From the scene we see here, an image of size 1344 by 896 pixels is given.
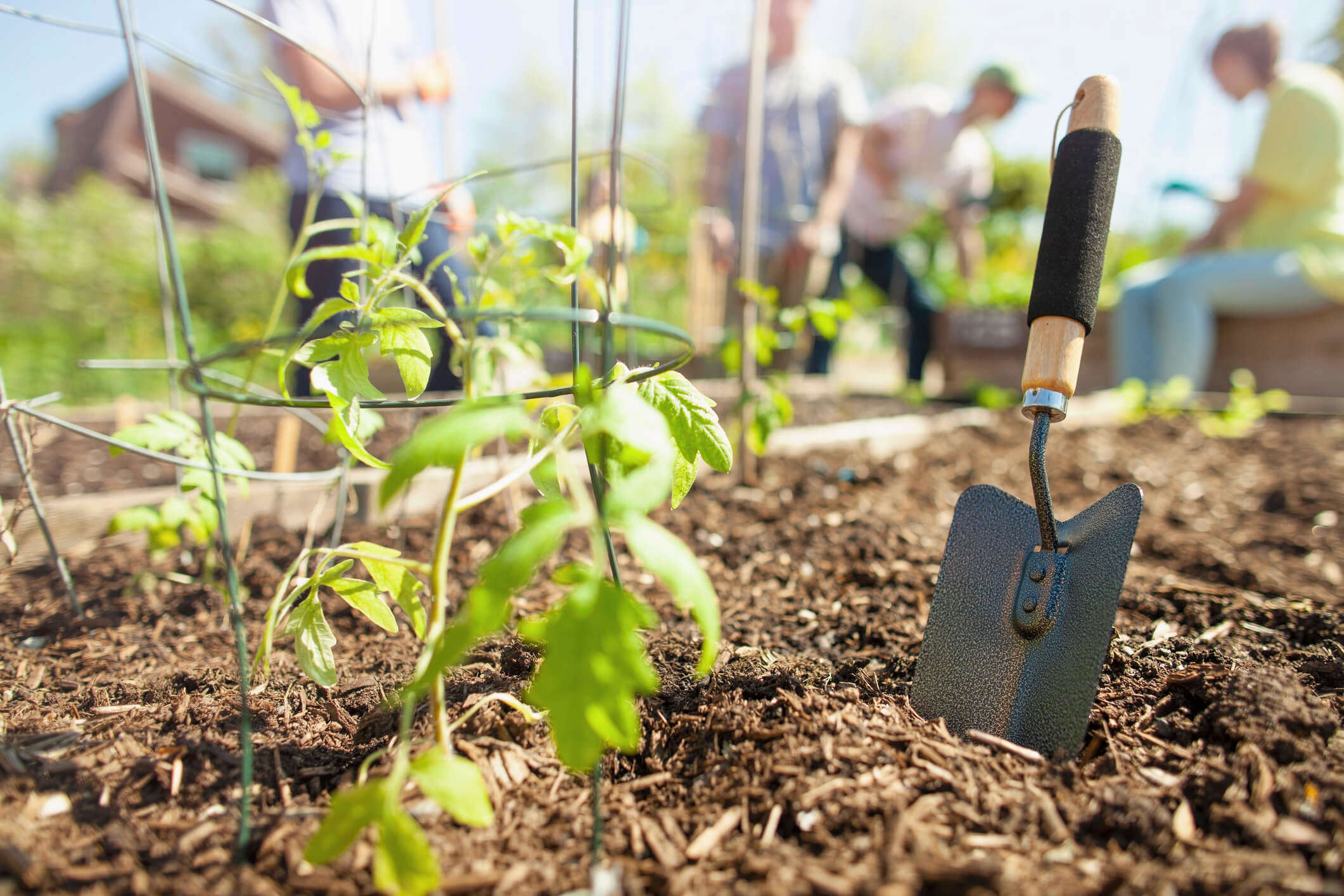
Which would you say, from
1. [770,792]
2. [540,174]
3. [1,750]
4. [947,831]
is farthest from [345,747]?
[540,174]

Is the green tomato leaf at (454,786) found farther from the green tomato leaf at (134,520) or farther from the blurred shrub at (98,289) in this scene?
the blurred shrub at (98,289)

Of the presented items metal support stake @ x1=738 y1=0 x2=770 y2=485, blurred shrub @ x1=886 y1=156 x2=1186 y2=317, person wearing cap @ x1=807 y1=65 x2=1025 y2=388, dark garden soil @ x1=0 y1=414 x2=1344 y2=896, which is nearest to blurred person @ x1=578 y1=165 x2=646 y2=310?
metal support stake @ x1=738 y1=0 x2=770 y2=485

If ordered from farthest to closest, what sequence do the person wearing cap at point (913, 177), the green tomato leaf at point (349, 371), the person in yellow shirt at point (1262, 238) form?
1. the person wearing cap at point (913, 177)
2. the person in yellow shirt at point (1262, 238)
3. the green tomato leaf at point (349, 371)

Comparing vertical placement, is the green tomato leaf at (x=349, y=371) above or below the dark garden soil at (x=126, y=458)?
above

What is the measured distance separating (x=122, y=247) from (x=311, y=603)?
10084mm

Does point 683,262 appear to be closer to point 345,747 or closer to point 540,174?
point 540,174

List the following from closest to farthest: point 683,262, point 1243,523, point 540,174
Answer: point 1243,523 < point 683,262 < point 540,174

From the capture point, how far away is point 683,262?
1020cm

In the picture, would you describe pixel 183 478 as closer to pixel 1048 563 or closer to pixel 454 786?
pixel 454 786

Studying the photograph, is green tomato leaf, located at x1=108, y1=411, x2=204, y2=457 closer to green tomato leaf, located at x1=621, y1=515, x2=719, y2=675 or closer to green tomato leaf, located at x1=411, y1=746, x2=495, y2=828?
green tomato leaf, located at x1=411, y1=746, x2=495, y2=828

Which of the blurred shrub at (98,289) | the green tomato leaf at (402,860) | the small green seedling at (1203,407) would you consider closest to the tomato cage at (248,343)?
the green tomato leaf at (402,860)

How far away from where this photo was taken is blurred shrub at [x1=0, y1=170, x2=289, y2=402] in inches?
269

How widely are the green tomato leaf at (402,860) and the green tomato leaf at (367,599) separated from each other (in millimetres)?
333

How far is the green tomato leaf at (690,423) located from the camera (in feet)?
2.81
